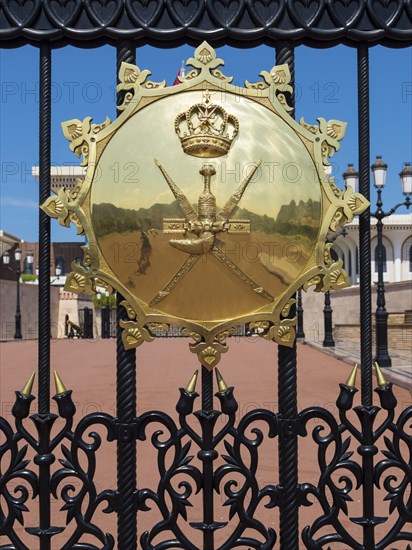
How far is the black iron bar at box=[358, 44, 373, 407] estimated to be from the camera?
2.41m

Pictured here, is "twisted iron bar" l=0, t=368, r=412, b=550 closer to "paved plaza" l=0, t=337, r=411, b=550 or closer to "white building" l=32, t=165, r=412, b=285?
"paved plaza" l=0, t=337, r=411, b=550

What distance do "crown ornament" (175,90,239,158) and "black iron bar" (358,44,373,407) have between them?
2.07 feet

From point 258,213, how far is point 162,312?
607 millimetres

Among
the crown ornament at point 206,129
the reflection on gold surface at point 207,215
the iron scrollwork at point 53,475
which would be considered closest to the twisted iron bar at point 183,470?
the iron scrollwork at point 53,475

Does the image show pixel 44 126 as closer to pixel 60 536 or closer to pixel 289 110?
pixel 289 110

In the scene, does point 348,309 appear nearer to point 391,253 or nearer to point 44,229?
point 391,253

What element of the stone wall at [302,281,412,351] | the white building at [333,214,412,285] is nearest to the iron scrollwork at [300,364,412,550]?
the stone wall at [302,281,412,351]

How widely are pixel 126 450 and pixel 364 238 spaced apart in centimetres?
146

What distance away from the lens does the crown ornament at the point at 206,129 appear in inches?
88.2

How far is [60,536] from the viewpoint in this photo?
367 cm

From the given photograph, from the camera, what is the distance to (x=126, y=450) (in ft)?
7.64

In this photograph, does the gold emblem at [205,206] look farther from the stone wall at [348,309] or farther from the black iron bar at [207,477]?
the stone wall at [348,309]

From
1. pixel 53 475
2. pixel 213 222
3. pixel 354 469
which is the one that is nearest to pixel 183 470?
pixel 53 475

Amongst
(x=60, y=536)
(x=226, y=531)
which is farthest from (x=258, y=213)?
(x=60, y=536)
